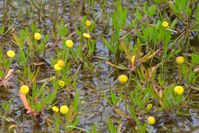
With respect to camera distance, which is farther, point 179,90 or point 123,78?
point 123,78

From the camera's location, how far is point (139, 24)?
3.50 metres

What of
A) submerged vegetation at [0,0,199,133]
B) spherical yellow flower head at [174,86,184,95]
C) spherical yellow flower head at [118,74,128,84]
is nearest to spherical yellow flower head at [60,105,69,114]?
submerged vegetation at [0,0,199,133]

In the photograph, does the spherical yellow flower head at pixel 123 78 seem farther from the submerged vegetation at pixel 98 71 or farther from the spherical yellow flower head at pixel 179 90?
the spherical yellow flower head at pixel 179 90

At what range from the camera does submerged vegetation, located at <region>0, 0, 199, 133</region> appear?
9.17 feet

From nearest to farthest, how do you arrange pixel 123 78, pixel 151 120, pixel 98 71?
1. pixel 151 120
2. pixel 123 78
3. pixel 98 71

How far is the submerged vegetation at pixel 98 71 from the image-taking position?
2.79m

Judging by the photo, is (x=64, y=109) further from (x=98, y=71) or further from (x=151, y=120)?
(x=98, y=71)

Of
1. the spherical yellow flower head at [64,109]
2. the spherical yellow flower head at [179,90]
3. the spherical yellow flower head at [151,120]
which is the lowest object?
the spherical yellow flower head at [151,120]

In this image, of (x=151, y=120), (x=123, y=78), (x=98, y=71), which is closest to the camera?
(x=151, y=120)

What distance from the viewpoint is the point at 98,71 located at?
10.6 ft

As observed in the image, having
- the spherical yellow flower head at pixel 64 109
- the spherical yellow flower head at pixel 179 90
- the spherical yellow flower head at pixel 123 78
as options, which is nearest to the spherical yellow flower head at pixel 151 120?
the spherical yellow flower head at pixel 179 90

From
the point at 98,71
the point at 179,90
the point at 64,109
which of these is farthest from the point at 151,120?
the point at 98,71

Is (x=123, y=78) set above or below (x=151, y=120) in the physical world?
above

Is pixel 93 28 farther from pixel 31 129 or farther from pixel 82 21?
pixel 31 129
